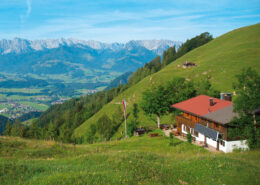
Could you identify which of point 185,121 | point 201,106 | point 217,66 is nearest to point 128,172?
point 201,106

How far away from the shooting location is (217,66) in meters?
113

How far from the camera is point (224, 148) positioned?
4156cm

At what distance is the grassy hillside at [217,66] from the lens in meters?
100

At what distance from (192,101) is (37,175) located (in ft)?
153

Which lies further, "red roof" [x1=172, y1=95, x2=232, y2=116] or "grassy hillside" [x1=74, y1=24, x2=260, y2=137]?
"grassy hillside" [x1=74, y1=24, x2=260, y2=137]

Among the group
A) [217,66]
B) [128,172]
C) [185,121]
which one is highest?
[217,66]

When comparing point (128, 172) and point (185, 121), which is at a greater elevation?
point (128, 172)

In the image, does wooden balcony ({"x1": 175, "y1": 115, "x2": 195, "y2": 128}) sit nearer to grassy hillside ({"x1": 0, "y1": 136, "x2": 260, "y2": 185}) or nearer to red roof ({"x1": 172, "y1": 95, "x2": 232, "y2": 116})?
red roof ({"x1": 172, "y1": 95, "x2": 232, "y2": 116})

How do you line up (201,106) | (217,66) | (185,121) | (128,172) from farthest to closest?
(217,66)
(185,121)
(201,106)
(128,172)

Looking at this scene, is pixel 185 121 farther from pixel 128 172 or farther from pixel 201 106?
pixel 128 172

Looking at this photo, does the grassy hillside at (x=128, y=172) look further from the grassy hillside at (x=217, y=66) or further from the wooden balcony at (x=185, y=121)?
the grassy hillside at (x=217, y=66)

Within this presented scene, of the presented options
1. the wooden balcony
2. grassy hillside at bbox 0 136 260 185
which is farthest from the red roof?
grassy hillside at bbox 0 136 260 185

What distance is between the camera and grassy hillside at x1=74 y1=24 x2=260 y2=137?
329 ft

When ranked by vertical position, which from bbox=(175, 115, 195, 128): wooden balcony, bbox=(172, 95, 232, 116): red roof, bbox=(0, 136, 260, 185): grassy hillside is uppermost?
bbox=(172, 95, 232, 116): red roof
